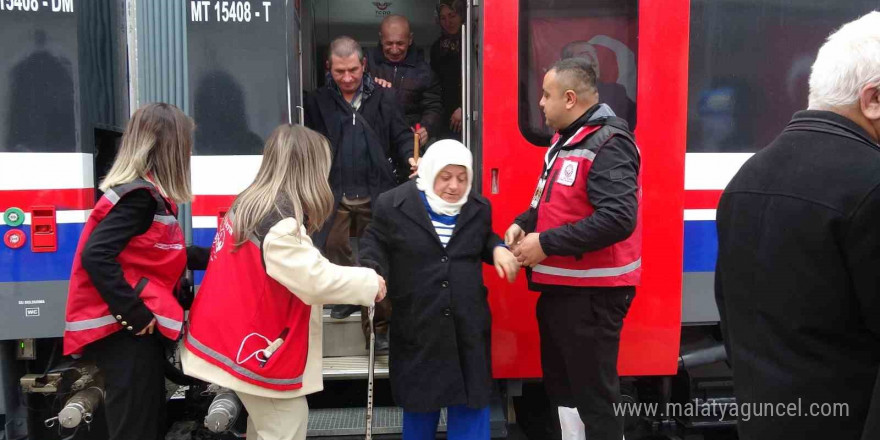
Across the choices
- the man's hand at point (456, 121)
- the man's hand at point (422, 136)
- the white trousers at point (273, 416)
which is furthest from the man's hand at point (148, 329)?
the man's hand at point (456, 121)

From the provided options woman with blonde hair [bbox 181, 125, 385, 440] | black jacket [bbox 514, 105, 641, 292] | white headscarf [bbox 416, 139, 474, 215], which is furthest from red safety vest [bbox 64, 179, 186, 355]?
black jacket [bbox 514, 105, 641, 292]

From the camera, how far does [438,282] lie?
264 centimetres

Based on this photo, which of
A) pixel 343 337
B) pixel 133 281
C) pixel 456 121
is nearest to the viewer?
pixel 133 281

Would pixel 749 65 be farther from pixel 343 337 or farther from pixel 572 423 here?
pixel 343 337

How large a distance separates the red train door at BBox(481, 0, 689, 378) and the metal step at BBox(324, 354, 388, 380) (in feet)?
1.92

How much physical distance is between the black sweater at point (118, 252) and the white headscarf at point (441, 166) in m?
1.01

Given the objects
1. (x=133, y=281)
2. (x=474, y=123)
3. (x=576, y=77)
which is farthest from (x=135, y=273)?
(x=576, y=77)

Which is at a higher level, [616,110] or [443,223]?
[616,110]

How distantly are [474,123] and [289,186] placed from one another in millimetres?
1200

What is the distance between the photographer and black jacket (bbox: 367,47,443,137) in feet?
13.9

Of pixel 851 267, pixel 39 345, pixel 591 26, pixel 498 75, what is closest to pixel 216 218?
pixel 39 345

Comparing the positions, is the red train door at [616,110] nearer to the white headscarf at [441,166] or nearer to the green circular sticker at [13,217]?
the white headscarf at [441,166]

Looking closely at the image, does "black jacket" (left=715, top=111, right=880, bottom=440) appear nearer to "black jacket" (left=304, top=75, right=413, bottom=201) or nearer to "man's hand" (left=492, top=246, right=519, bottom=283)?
"man's hand" (left=492, top=246, right=519, bottom=283)

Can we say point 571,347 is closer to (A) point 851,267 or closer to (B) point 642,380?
(B) point 642,380
